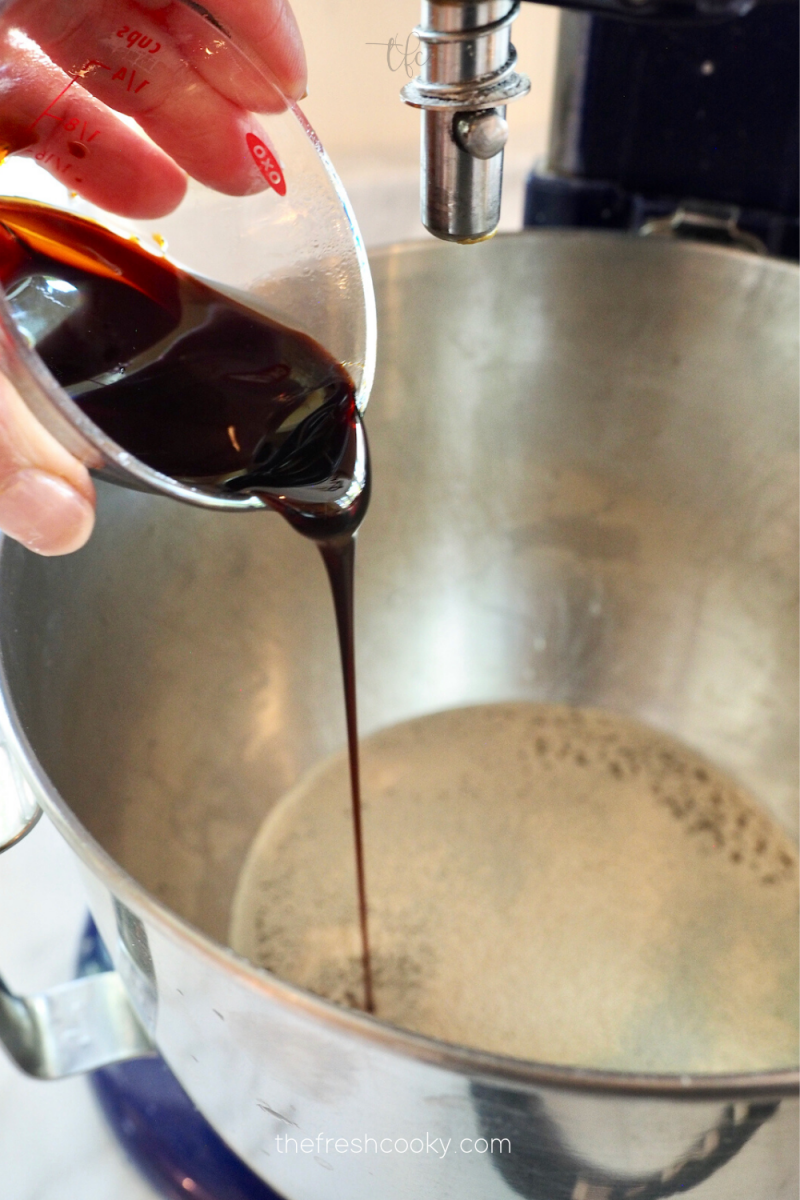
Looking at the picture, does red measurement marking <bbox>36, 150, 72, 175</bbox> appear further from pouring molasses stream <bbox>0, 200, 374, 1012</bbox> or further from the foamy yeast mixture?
the foamy yeast mixture

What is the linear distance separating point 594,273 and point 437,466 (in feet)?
0.49

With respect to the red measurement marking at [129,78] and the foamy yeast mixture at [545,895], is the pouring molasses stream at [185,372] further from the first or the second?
the foamy yeast mixture at [545,895]

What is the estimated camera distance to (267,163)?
1.40ft

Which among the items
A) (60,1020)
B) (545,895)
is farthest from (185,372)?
(545,895)

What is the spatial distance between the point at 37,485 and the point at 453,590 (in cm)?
43

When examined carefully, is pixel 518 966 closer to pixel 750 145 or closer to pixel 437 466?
pixel 437 466

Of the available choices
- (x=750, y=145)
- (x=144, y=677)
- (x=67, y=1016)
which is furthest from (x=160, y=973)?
(x=750, y=145)

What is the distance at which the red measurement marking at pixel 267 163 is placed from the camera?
1.40 ft

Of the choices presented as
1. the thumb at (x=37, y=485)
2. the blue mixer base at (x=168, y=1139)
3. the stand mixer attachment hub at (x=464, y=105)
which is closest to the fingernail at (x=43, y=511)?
the thumb at (x=37, y=485)

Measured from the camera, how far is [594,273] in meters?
0.62

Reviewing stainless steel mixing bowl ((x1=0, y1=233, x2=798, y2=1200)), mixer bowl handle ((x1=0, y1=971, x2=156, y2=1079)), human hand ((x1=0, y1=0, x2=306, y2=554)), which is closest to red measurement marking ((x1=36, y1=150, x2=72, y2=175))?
→ human hand ((x1=0, y1=0, x2=306, y2=554))

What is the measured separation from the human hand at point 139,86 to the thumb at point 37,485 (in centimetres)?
14

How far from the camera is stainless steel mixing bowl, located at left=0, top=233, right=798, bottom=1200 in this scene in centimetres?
43

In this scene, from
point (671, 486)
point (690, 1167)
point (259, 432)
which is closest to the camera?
point (690, 1167)
